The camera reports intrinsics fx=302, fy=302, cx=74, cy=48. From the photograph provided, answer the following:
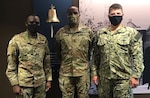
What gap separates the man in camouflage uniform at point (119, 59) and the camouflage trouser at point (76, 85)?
26 centimetres

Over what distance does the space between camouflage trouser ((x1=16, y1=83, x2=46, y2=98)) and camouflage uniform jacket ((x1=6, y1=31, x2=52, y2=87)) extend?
0.18 feet

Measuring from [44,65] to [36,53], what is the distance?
0.27 meters

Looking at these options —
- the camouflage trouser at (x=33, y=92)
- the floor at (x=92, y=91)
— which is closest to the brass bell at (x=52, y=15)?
the floor at (x=92, y=91)

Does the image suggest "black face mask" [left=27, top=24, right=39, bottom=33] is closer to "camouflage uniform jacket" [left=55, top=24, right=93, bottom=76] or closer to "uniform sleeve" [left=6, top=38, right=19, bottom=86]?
"uniform sleeve" [left=6, top=38, right=19, bottom=86]

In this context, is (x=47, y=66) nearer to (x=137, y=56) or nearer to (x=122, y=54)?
(x=122, y=54)

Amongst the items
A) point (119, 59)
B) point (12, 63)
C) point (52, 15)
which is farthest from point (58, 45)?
point (119, 59)

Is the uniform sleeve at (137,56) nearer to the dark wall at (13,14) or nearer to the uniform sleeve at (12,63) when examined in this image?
the uniform sleeve at (12,63)

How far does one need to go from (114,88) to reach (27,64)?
1.17 m

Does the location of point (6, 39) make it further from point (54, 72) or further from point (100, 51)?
point (100, 51)

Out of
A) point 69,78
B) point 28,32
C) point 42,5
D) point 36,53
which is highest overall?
point 42,5

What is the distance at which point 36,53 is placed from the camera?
3.96 meters

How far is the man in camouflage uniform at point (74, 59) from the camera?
411 cm

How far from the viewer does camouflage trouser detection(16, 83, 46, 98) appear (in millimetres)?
3873

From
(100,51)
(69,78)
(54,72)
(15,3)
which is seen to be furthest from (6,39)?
(100,51)
